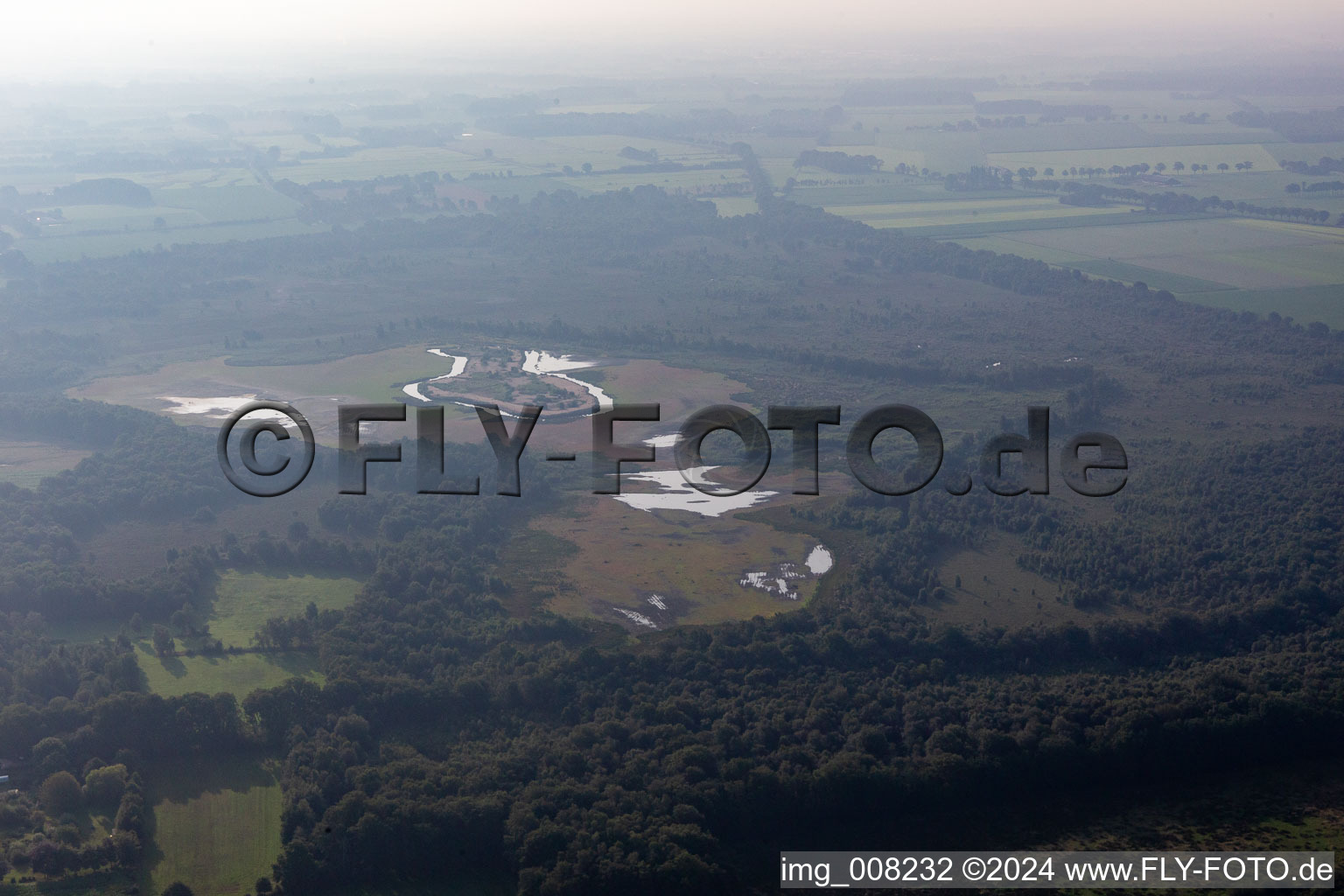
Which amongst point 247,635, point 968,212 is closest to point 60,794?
point 247,635

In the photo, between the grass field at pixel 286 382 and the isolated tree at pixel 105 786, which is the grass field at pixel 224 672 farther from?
the grass field at pixel 286 382

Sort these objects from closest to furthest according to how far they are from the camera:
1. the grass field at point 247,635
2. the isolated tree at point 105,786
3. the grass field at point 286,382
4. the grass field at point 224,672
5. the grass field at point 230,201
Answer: the isolated tree at point 105,786 → the grass field at point 224,672 → the grass field at point 247,635 → the grass field at point 286,382 → the grass field at point 230,201

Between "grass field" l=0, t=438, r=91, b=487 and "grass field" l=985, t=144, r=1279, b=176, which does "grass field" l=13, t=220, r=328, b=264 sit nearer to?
"grass field" l=0, t=438, r=91, b=487

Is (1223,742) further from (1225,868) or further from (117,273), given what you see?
(117,273)

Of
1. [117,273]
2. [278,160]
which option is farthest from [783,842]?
[278,160]

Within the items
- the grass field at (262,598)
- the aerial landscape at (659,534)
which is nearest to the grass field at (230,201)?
the aerial landscape at (659,534)

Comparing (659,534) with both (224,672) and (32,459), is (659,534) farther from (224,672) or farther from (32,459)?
(32,459)
